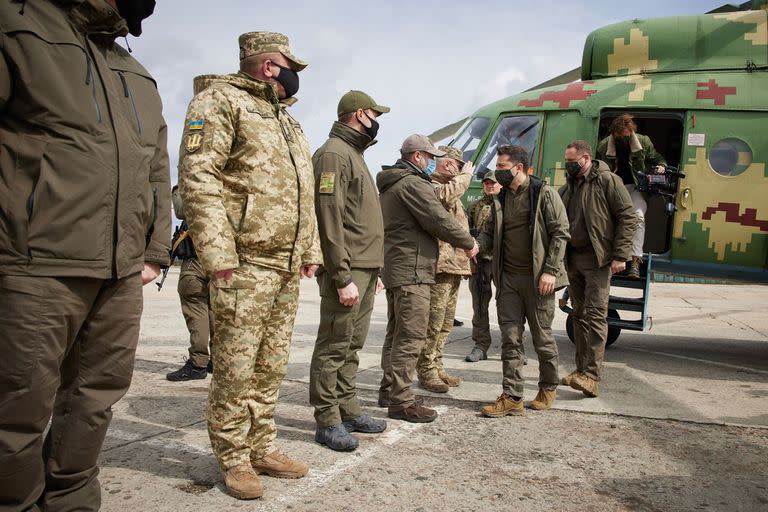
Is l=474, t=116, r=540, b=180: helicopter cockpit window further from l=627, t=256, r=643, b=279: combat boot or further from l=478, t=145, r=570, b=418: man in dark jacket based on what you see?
l=478, t=145, r=570, b=418: man in dark jacket

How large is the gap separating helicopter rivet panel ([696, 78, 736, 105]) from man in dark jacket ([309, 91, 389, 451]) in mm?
4712

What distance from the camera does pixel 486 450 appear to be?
12.5 feet

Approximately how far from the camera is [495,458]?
12.1 feet

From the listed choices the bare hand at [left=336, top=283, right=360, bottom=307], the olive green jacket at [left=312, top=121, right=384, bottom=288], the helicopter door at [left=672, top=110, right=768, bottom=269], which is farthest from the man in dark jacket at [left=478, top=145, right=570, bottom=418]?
the helicopter door at [left=672, top=110, right=768, bottom=269]

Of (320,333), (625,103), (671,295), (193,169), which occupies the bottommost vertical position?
(671,295)

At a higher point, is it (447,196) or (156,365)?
(447,196)

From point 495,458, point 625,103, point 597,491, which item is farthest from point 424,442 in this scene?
point 625,103

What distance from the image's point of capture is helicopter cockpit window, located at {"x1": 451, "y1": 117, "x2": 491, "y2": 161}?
26.7ft

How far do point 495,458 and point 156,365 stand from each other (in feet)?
11.2

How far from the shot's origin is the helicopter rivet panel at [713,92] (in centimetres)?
712

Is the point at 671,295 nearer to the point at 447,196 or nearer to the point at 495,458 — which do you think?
the point at 447,196

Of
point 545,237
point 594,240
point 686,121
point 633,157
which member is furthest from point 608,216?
point 686,121

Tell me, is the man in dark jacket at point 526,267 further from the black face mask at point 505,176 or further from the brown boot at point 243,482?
the brown boot at point 243,482

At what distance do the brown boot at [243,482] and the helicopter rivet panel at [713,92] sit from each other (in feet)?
21.2
